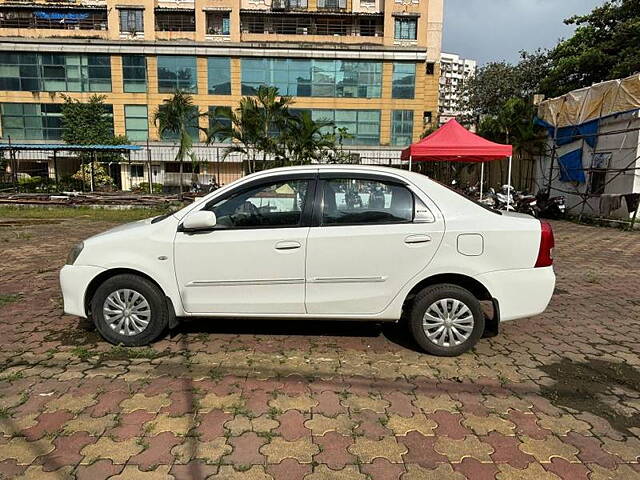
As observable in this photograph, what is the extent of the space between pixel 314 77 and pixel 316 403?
34878 millimetres

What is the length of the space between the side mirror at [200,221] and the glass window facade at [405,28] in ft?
126

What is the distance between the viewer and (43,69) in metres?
34.6

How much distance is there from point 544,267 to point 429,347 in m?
1.17

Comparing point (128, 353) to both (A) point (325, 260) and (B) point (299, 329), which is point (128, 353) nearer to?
(B) point (299, 329)

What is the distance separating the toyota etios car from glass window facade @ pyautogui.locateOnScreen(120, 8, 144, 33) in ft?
125

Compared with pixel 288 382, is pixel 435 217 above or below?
above

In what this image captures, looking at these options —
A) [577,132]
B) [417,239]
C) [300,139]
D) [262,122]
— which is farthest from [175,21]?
[417,239]

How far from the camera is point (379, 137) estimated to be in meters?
36.1

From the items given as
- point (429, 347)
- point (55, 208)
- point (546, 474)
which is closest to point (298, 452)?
point (546, 474)

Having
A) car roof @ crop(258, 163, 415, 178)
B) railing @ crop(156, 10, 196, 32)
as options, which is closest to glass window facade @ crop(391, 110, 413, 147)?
railing @ crop(156, 10, 196, 32)

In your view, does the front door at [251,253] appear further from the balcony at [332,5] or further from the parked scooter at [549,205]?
the balcony at [332,5]

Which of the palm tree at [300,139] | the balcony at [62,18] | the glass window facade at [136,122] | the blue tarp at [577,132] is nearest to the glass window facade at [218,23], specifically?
the balcony at [62,18]

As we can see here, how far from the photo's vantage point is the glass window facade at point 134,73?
3488 cm

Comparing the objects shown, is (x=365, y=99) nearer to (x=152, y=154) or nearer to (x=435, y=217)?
(x=152, y=154)
